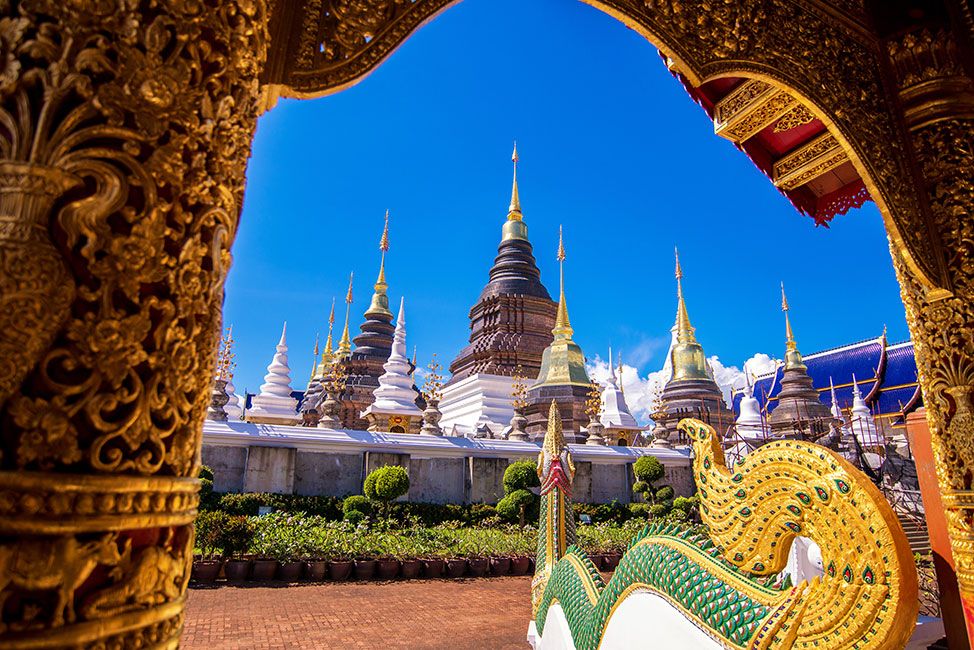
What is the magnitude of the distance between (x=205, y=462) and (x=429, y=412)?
6.32 metres

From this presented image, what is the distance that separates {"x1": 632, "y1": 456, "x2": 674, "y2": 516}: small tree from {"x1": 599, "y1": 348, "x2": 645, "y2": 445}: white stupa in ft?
23.1

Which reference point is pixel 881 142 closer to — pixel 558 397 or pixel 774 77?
pixel 774 77

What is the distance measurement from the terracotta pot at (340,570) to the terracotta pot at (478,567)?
84.7 inches

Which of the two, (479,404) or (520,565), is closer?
(520,565)

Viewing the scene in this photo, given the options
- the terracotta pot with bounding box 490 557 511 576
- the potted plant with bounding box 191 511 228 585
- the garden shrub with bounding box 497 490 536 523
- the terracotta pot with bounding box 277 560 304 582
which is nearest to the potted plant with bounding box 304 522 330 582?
the terracotta pot with bounding box 277 560 304 582

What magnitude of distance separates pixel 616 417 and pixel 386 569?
1658cm

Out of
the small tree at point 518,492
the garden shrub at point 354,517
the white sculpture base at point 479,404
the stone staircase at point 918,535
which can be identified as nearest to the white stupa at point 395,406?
the white sculpture base at point 479,404

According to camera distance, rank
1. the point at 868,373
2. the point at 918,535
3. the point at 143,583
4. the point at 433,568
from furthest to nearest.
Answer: the point at 868,373 < the point at 433,568 < the point at 918,535 < the point at 143,583

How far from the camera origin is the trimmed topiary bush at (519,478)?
13.7 m

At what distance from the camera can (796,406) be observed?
26.3 m

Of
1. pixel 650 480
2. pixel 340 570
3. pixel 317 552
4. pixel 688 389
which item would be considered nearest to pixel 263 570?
pixel 317 552

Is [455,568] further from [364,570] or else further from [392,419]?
[392,419]

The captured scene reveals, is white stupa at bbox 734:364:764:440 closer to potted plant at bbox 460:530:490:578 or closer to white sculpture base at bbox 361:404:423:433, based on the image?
white sculpture base at bbox 361:404:423:433

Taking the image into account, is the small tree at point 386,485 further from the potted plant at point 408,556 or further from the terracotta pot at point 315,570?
the terracotta pot at point 315,570
